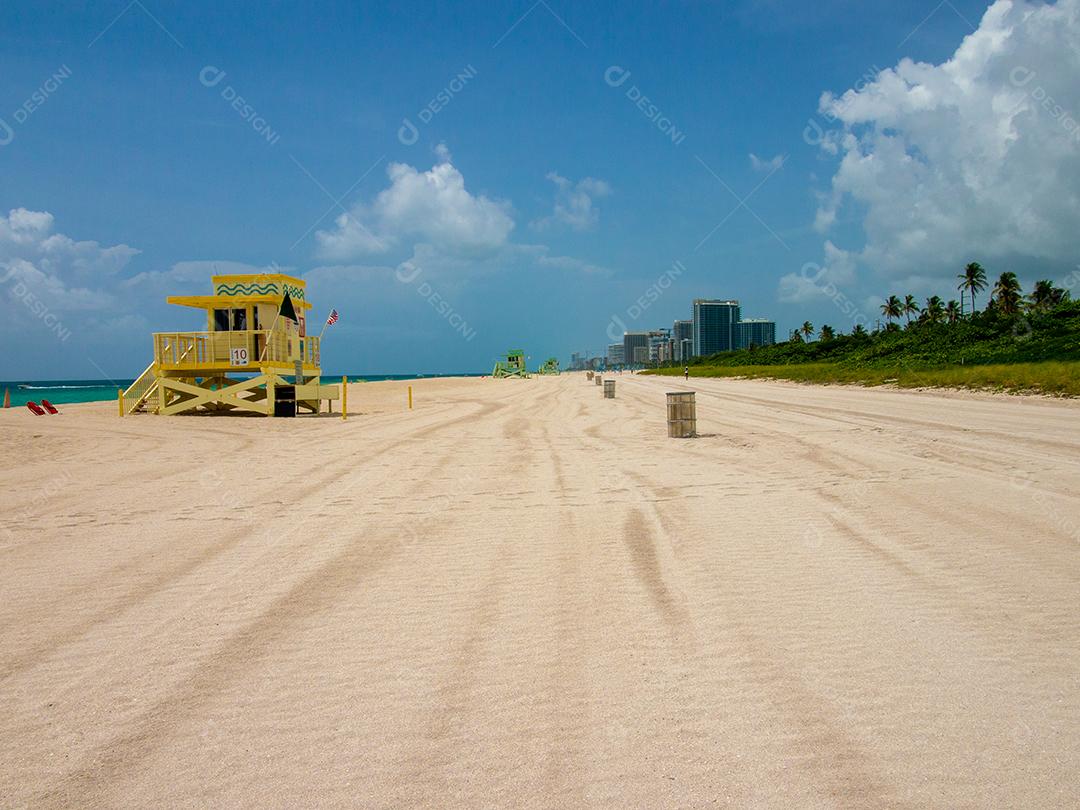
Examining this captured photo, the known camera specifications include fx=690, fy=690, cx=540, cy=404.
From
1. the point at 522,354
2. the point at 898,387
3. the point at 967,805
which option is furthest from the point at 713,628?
the point at 522,354

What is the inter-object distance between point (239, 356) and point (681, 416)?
13.6 meters

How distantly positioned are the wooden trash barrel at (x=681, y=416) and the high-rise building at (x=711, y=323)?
173885mm

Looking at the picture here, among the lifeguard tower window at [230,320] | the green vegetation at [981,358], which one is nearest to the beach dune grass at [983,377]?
the green vegetation at [981,358]

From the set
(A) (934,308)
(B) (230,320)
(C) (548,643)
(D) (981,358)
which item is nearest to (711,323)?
(A) (934,308)

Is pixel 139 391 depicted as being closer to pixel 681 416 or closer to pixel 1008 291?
pixel 681 416

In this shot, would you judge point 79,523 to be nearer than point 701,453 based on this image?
Yes

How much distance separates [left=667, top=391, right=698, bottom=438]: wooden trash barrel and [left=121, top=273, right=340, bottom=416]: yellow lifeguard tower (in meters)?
10.8

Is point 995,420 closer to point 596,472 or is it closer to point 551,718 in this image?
point 596,472

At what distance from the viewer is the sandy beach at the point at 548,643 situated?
8.40ft

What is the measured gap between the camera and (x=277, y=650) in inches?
144

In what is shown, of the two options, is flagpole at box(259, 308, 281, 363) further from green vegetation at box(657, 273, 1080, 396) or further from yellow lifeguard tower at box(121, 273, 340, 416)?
green vegetation at box(657, 273, 1080, 396)

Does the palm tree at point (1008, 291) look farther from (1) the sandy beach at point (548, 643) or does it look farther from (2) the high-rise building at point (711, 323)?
(2) the high-rise building at point (711, 323)

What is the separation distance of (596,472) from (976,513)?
444 centimetres

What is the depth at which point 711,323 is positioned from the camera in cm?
18525
